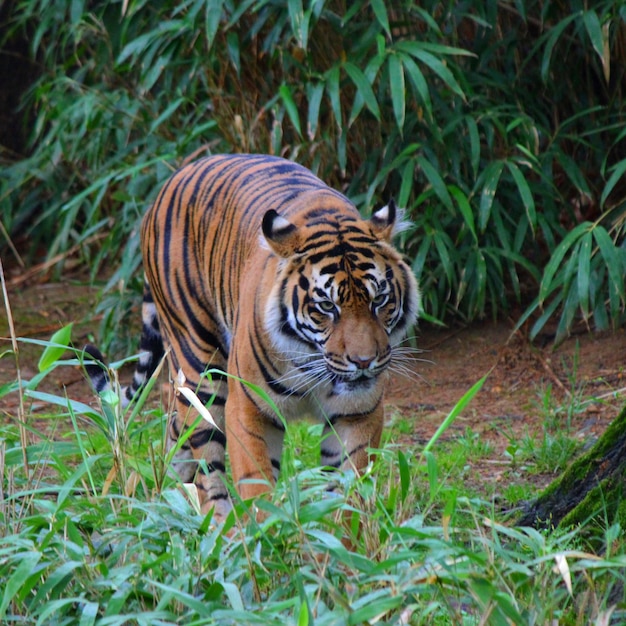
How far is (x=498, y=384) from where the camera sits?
5.22 m

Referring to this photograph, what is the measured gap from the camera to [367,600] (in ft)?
7.08

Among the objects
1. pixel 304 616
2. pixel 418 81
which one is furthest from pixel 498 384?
pixel 304 616

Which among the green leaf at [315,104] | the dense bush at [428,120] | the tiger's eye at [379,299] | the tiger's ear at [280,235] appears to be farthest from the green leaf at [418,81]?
the tiger's eye at [379,299]

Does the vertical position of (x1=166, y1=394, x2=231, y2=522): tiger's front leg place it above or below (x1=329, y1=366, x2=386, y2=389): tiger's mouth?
below

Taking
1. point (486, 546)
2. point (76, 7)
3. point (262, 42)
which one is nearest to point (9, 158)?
point (76, 7)

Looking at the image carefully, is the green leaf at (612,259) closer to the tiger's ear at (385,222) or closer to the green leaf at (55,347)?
the tiger's ear at (385,222)

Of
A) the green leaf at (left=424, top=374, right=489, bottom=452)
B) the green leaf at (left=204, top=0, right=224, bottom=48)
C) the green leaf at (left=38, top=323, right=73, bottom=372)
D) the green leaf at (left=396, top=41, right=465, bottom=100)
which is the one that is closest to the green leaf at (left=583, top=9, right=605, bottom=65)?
the green leaf at (left=396, top=41, right=465, bottom=100)

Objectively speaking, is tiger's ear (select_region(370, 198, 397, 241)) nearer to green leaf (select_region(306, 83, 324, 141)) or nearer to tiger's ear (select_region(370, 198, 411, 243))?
tiger's ear (select_region(370, 198, 411, 243))

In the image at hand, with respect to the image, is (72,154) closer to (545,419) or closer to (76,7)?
(76,7)

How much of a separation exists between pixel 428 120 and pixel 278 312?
212 centimetres

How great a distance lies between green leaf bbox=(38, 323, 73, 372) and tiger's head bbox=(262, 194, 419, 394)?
2.56 feet

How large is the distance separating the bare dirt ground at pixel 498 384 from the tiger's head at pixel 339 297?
986mm

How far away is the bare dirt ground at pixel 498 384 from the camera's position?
453 cm

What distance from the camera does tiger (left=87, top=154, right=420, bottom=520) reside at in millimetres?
3189
